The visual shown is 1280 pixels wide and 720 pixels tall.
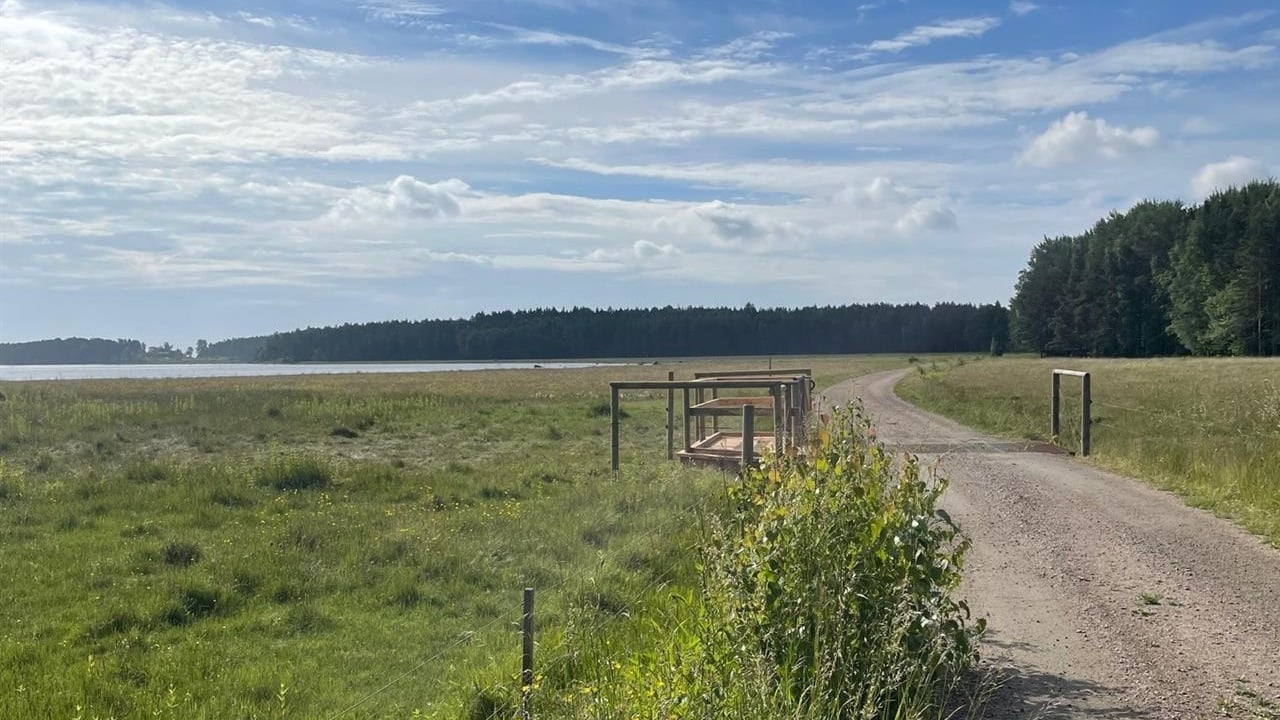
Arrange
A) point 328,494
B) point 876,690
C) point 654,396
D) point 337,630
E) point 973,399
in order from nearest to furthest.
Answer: point 876,690 → point 337,630 → point 328,494 → point 973,399 → point 654,396

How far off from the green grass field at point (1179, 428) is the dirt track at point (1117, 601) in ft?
1.50

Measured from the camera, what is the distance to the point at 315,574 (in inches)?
376

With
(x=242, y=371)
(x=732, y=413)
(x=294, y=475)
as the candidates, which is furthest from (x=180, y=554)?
(x=242, y=371)

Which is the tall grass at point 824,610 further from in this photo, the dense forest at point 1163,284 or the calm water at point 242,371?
the calm water at point 242,371

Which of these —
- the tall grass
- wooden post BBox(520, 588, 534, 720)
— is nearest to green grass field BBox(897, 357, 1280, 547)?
the tall grass

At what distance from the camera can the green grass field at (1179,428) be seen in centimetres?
1060

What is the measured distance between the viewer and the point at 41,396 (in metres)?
35.8

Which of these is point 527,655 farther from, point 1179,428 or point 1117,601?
point 1179,428

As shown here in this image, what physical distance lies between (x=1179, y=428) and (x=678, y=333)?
138m

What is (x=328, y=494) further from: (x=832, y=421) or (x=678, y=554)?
(x=832, y=421)

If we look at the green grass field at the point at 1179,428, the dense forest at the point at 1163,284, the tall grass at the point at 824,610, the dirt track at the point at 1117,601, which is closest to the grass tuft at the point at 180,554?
the tall grass at the point at 824,610

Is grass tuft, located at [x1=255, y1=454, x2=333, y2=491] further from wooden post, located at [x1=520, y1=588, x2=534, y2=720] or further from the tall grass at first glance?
the tall grass

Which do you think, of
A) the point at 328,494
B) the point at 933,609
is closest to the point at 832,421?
the point at 933,609

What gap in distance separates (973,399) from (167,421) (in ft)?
79.2
